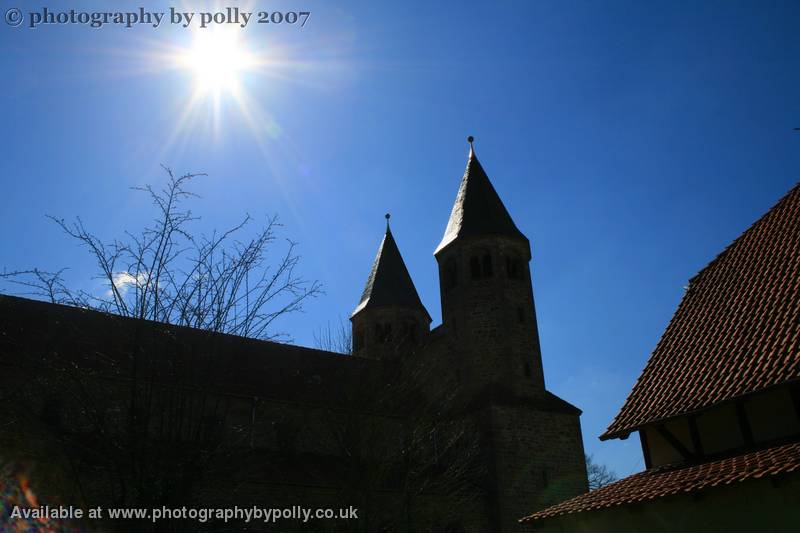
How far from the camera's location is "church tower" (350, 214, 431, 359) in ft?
107

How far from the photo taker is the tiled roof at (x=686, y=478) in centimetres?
930

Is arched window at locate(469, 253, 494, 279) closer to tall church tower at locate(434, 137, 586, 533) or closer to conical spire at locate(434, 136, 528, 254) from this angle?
tall church tower at locate(434, 137, 586, 533)

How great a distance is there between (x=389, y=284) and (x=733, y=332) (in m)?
22.8

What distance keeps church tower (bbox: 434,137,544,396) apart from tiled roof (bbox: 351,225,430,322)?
4633mm

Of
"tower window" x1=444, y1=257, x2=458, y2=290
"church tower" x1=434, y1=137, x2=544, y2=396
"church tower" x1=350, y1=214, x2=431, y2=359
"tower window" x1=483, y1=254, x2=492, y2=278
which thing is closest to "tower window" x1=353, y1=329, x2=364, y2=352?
"church tower" x1=350, y1=214, x2=431, y2=359

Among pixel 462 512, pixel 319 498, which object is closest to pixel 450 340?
pixel 462 512

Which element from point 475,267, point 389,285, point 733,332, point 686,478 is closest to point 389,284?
point 389,285

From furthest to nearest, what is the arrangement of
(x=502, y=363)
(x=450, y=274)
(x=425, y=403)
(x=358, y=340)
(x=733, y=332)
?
(x=358, y=340)
(x=450, y=274)
(x=425, y=403)
(x=502, y=363)
(x=733, y=332)

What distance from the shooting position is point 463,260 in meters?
27.8

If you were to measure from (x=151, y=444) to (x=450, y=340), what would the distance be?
20.2 meters

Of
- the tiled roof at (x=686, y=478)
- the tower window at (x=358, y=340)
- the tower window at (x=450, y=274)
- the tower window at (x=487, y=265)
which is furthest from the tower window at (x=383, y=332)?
the tiled roof at (x=686, y=478)

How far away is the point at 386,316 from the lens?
32.9 metres

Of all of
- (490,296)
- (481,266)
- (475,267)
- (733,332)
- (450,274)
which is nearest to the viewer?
(733,332)

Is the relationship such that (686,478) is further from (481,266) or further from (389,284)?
(389,284)
